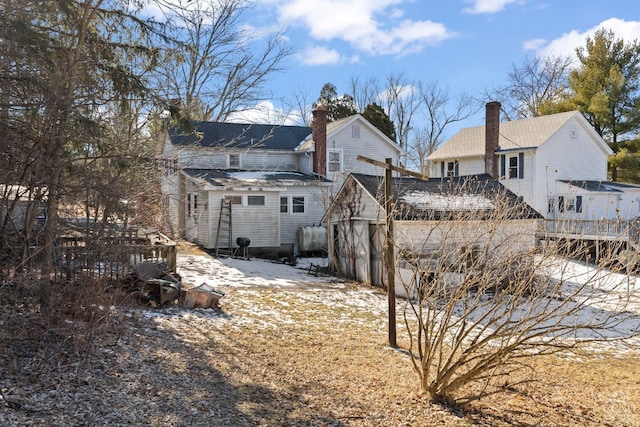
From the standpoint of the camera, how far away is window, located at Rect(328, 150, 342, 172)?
2510cm

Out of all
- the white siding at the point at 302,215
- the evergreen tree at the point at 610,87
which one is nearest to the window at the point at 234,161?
the white siding at the point at 302,215

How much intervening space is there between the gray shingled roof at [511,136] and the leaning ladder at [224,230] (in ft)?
50.4

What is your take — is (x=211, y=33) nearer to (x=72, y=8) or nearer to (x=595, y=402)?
(x=72, y=8)

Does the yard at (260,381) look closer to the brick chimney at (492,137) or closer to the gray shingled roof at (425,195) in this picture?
the gray shingled roof at (425,195)

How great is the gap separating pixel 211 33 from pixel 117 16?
19043mm

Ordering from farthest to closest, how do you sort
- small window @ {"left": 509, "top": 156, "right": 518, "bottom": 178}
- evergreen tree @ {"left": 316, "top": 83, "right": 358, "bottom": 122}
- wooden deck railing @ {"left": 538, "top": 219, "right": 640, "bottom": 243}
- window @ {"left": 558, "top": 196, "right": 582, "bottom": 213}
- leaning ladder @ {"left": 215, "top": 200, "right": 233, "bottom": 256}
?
evergreen tree @ {"left": 316, "top": 83, "right": 358, "bottom": 122}
small window @ {"left": 509, "top": 156, "right": 518, "bottom": 178}
leaning ladder @ {"left": 215, "top": 200, "right": 233, "bottom": 256}
window @ {"left": 558, "top": 196, "right": 582, "bottom": 213}
wooden deck railing @ {"left": 538, "top": 219, "right": 640, "bottom": 243}

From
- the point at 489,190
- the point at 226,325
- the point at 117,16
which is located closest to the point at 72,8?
the point at 117,16

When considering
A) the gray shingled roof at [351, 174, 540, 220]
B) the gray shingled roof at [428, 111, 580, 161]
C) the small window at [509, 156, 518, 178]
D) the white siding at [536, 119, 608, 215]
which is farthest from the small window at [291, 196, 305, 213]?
the white siding at [536, 119, 608, 215]

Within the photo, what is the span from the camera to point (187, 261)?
17.6 m

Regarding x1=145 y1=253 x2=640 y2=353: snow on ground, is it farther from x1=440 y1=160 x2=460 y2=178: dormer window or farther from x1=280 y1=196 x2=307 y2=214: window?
x1=440 y1=160 x2=460 y2=178: dormer window

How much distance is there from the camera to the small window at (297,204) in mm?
22609

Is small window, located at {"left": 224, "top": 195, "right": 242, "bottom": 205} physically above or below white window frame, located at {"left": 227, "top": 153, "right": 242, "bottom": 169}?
below

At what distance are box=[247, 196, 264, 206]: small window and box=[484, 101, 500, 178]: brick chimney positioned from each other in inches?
526

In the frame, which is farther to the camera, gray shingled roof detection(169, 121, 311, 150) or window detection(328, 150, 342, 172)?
window detection(328, 150, 342, 172)
